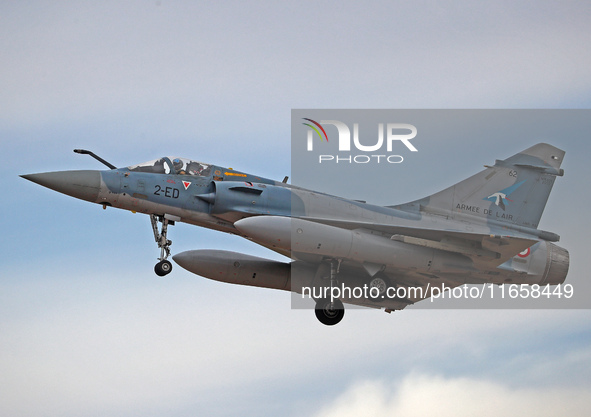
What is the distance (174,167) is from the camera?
65.8 feet

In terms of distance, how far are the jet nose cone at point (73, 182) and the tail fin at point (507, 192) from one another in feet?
24.0

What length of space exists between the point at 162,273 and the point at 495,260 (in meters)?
7.67

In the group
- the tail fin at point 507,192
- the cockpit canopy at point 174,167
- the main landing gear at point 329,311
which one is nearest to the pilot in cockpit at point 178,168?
the cockpit canopy at point 174,167

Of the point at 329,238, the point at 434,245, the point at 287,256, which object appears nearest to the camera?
the point at 329,238

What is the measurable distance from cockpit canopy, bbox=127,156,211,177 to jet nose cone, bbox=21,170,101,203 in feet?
3.28

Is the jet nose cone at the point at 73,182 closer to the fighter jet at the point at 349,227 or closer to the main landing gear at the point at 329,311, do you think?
the fighter jet at the point at 349,227

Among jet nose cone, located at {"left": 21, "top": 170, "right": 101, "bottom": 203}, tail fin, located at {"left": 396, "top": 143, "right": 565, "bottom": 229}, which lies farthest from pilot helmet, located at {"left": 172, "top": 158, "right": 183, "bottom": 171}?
tail fin, located at {"left": 396, "top": 143, "right": 565, "bottom": 229}

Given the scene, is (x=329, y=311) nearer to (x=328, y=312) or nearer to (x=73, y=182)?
(x=328, y=312)

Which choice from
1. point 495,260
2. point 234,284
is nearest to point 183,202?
point 234,284

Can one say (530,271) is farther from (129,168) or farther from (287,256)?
(129,168)

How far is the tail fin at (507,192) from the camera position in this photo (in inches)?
854

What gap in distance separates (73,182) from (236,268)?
4.58 metres

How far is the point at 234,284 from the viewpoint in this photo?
71.1ft

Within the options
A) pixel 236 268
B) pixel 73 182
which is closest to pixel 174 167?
pixel 73 182
